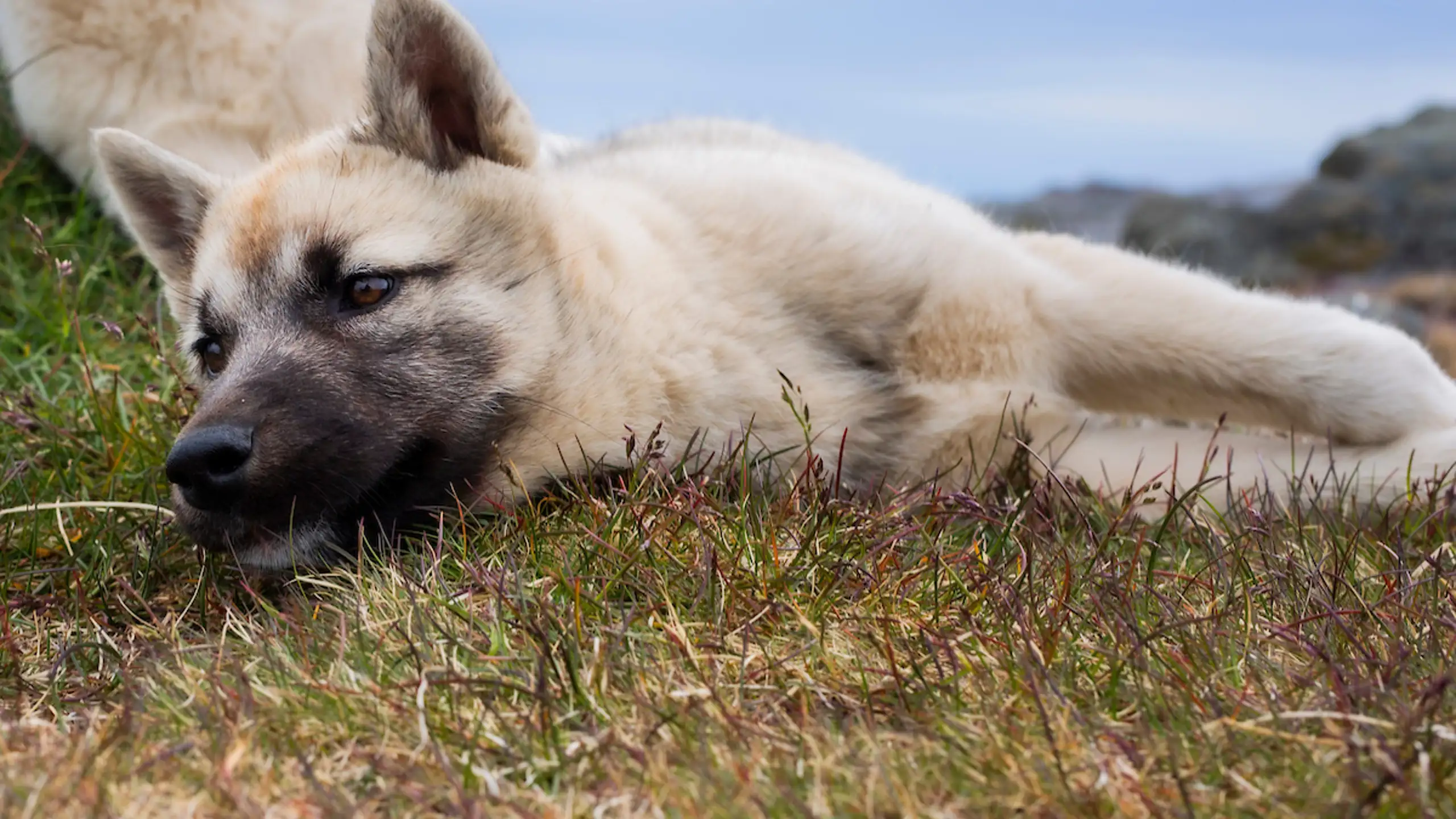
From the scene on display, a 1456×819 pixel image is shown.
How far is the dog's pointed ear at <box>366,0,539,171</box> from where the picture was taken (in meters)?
3.54

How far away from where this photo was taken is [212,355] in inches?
146

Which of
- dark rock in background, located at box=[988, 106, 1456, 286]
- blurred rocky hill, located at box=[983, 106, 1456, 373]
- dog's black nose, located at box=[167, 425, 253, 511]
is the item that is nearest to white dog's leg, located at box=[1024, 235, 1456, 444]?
dog's black nose, located at box=[167, 425, 253, 511]

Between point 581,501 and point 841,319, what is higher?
point 841,319

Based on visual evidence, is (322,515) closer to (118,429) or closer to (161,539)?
(161,539)

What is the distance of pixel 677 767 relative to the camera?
2191mm

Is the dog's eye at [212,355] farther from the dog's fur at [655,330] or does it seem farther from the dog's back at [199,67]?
the dog's back at [199,67]

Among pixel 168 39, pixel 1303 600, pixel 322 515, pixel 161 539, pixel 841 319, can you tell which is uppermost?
pixel 168 39

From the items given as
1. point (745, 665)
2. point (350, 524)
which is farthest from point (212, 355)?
point (745, 665)

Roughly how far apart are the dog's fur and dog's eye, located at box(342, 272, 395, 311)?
3 cm

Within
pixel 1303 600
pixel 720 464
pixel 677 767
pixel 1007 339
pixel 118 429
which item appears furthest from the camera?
pixel 118 429

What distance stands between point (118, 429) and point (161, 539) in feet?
2.63

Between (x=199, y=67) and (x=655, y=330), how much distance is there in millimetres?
3237

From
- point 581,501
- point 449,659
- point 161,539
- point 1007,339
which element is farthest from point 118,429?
point 1007,339

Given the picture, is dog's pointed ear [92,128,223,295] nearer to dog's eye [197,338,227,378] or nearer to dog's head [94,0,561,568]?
dog's head [94,0,561,568]
